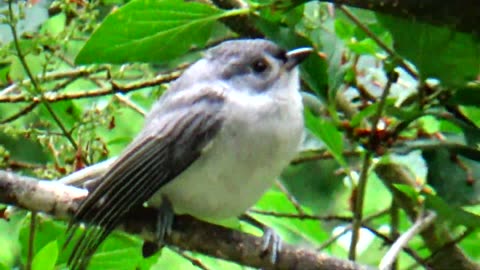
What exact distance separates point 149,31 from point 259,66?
0.70 metres

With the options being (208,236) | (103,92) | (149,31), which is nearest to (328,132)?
(208,236)

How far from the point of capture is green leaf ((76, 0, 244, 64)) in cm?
225

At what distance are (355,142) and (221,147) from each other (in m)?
0.35

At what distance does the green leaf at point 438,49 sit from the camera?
1.85 m

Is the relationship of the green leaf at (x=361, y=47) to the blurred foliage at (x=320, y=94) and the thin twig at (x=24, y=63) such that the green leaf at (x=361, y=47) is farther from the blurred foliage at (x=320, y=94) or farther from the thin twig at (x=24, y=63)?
the thin twig at (x=24, y=63)

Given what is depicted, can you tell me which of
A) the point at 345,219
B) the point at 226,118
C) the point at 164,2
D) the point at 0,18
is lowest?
the point at 345,219

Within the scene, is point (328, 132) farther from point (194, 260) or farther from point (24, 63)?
point (24, 63)

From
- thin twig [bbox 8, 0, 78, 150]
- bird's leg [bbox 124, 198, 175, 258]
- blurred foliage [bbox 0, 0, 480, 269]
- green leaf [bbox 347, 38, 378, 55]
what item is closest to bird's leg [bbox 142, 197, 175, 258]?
A: bird's leg [bbox 124, 198, 175, 258]

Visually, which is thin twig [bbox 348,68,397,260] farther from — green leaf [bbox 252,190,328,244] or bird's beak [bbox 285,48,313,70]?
green leaf [bbox 252,190,328,244]

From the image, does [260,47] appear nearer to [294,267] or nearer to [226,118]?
[226,118]

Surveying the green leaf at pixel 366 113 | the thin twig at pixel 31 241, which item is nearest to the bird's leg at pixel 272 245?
the green leaf at pixel 366 113

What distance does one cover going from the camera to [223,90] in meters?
2.83

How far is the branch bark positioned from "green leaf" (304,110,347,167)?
10.2 inches

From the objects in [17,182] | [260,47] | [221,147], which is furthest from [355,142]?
[17,182]
